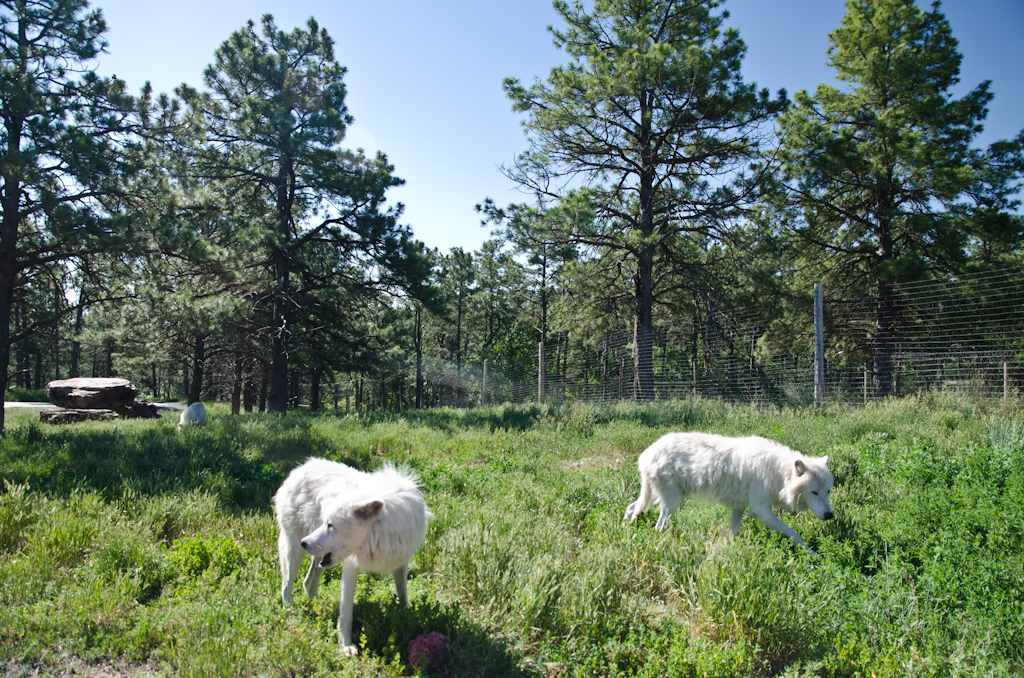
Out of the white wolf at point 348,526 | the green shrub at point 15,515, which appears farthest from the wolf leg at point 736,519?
the green shrub at point 15,515

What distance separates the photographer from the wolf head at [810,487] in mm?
4613

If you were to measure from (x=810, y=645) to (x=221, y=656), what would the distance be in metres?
3.24

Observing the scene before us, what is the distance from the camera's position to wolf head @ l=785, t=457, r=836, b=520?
15.1 feet

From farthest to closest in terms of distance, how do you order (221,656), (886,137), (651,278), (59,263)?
(651,278), (886,137), (59,263), (221,656)

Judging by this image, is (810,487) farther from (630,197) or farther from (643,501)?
(630,197)

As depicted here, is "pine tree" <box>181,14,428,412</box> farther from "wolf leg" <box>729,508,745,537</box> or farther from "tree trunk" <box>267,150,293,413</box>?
"wolf leg" <box>729,508,745,537</box>

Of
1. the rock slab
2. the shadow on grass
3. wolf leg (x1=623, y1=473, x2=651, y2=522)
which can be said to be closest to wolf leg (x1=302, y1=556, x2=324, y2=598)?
the shadow on grass

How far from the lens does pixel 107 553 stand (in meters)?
4.11

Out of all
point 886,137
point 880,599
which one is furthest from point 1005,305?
point 880,599

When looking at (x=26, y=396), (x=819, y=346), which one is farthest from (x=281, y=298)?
(x=26, y=396)

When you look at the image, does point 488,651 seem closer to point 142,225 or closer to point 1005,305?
point 142,225

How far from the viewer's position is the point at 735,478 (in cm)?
494

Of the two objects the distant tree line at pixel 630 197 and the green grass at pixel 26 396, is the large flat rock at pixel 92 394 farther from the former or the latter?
the green grass at pixel 26 396

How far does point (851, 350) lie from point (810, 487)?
499 inches
